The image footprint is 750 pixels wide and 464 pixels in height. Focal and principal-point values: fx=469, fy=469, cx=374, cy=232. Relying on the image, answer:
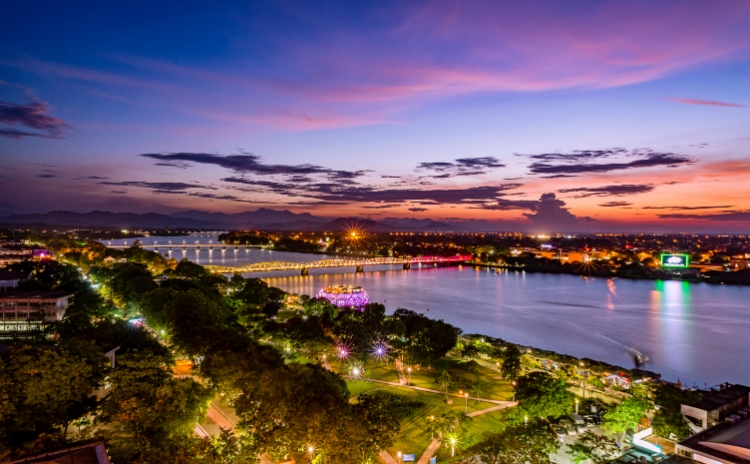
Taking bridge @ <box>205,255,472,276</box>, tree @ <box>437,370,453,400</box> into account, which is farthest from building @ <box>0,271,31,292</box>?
tree @ <box>437,370,453,400</box>

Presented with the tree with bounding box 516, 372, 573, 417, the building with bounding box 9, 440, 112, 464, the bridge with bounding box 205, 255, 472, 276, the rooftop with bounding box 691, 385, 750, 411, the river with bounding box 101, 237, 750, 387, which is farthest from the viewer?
the bridge with bounding box 205, 255, 472, 276

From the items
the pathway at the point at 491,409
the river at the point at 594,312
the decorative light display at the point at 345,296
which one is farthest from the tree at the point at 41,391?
the decorative light display at the point at 345,296

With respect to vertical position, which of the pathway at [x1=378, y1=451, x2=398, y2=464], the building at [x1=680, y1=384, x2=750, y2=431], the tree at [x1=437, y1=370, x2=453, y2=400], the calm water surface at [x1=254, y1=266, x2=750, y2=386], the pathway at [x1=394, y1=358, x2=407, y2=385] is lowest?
the calm water surface at [x1=254, y1=266, x2=750, y2=386]

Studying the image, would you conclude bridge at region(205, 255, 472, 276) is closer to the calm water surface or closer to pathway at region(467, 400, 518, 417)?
the calm water surface

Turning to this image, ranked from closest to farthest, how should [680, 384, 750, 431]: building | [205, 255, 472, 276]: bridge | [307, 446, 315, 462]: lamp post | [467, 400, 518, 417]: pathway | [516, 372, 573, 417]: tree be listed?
[307, 446, 315, 462]: lamp post
[516, 372, 573, 417]: tree
[680, 384, 750, 431]: building
[467, 400, 518, 417]: pathway
[205, 255, 472, 276]: bridge

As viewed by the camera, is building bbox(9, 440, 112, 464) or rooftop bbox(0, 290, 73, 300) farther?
rooftop bbox(0, 290, 73, 300)

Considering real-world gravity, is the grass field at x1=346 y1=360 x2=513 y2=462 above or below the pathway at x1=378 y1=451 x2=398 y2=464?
below

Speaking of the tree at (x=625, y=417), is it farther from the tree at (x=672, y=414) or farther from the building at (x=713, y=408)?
the building at (x=713, y=408)

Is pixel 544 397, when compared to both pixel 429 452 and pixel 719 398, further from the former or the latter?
pixel 719 398
